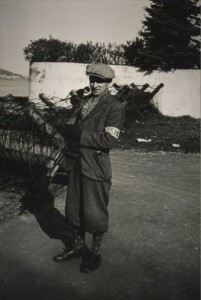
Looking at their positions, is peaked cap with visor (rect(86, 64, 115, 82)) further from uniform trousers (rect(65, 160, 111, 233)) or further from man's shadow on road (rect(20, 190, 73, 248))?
man's shadow on road (rect(20, 190, 73, 248))

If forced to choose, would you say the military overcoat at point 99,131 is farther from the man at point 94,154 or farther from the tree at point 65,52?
the tree at point 65,52

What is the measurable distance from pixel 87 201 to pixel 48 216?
1813 mm

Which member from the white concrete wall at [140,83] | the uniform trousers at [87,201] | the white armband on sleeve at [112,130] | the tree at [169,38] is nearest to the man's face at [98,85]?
the white armband on sleeve at [112,130]

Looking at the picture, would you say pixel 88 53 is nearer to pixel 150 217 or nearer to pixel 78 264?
pixel 150 217

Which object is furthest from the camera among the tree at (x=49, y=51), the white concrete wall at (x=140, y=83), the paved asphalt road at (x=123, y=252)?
the tree at (x=49, y=51)

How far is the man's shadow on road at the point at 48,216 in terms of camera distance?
497 cm

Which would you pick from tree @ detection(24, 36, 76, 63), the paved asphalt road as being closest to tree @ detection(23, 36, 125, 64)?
tree @ detection(24, 36, 76, 63)

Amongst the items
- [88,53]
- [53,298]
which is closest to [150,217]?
[53,298]

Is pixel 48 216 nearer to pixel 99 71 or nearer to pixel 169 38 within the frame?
pixel 99 71

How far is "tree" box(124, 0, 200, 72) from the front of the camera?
20875mm

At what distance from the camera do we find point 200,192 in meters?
7.21

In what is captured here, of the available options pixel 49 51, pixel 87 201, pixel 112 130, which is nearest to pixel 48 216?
pixel 87 201

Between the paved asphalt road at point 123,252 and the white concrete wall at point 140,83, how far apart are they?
11.6m

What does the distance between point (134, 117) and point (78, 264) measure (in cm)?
1264
